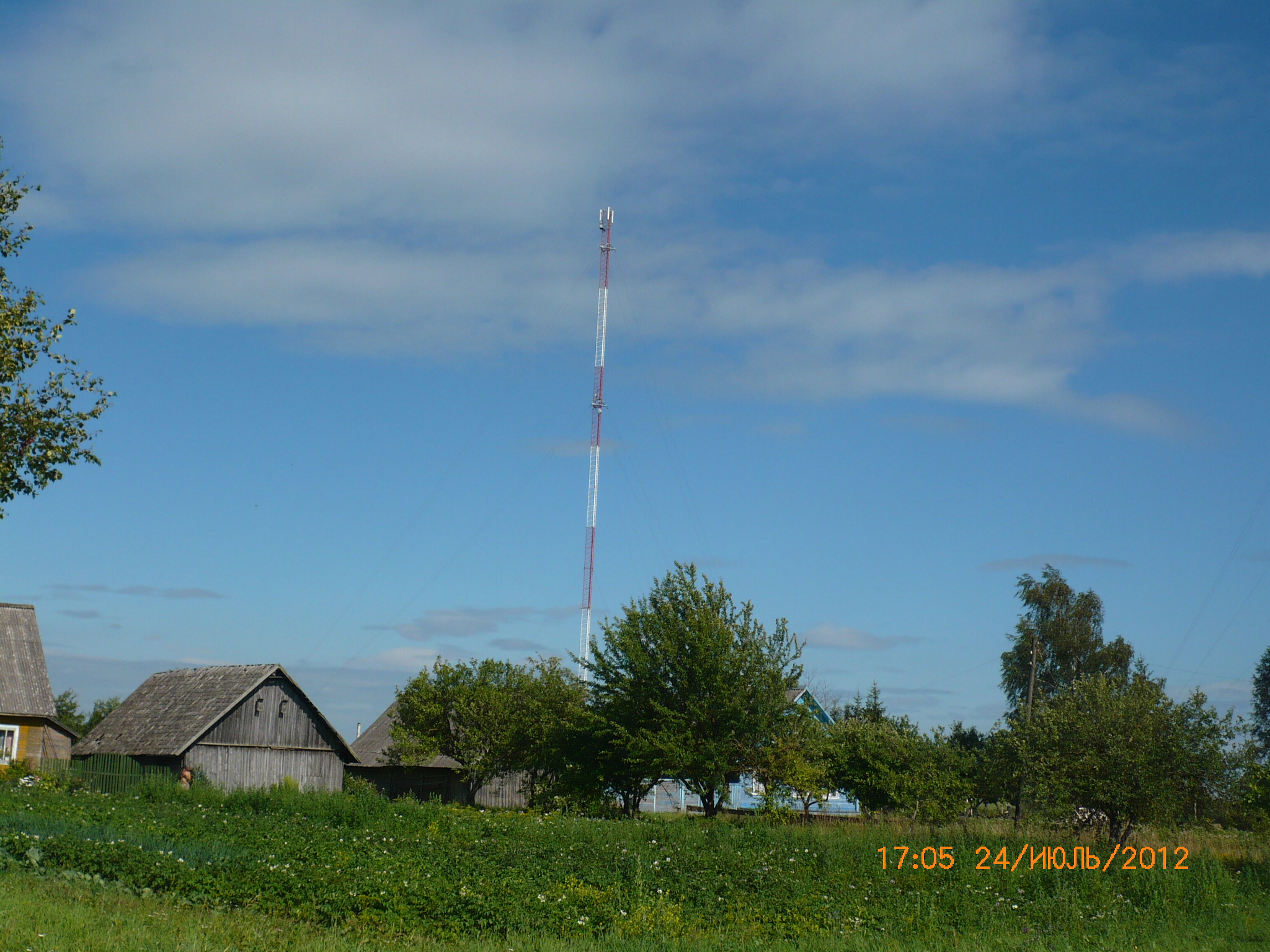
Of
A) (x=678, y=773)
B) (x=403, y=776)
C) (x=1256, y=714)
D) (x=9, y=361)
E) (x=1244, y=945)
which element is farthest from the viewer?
(x=1256, y=714)

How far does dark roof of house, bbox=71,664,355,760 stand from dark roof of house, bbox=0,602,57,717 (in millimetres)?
3320

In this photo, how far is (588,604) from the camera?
3881 centimetres

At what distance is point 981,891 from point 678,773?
18.2 m

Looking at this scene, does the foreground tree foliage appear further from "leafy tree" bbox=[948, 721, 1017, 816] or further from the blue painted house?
the blue painted house

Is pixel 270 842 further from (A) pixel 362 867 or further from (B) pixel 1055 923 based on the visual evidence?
(B) pixel 1055 923

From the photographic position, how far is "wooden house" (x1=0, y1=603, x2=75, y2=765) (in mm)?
42000

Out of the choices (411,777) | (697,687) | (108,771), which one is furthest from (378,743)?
(697,687)

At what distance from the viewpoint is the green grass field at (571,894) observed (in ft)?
41.1

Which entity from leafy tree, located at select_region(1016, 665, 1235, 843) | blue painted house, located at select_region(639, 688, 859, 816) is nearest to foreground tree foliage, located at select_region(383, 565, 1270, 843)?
leafy tree, located at select_region(1016, 665, 1235, 843)

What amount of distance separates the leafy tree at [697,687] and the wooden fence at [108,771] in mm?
17595

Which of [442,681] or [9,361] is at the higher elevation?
[9,361]

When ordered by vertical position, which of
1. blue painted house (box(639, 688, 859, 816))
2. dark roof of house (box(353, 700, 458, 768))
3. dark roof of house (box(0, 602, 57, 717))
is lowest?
blue painted house (box(639, 688, 859, 816))

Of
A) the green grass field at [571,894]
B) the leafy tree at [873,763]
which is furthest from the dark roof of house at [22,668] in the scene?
the leafy tree at [873,763]

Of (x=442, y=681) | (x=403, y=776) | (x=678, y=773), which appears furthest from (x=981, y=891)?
(x=403, y=776)
